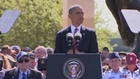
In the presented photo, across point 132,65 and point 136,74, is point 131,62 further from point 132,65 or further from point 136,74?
point 136,74

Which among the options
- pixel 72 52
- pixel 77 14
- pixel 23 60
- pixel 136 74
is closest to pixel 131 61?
pixel 136 74

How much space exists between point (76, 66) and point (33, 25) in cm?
2454

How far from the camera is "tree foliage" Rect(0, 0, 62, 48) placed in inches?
1206

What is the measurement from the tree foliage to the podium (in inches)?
933

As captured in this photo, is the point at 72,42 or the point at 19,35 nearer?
the point at 72,42

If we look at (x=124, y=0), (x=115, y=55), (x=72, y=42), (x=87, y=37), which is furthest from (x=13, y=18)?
(x=124, y=0)

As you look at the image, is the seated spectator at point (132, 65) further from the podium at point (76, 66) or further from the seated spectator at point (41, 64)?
the podium at point (76, 66)

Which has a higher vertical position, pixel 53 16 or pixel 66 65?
pixel 53 16

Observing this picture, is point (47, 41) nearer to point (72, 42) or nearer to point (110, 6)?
point (110, 6)

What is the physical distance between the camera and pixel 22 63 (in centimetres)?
816

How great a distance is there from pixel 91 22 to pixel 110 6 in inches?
326

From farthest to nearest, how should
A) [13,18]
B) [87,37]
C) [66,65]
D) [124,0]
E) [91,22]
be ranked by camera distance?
[124,0] < [91,22] < [13,18] < [87,37] < [66,65]

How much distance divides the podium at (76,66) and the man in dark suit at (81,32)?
2.03 ft

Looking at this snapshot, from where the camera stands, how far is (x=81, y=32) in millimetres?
7469
